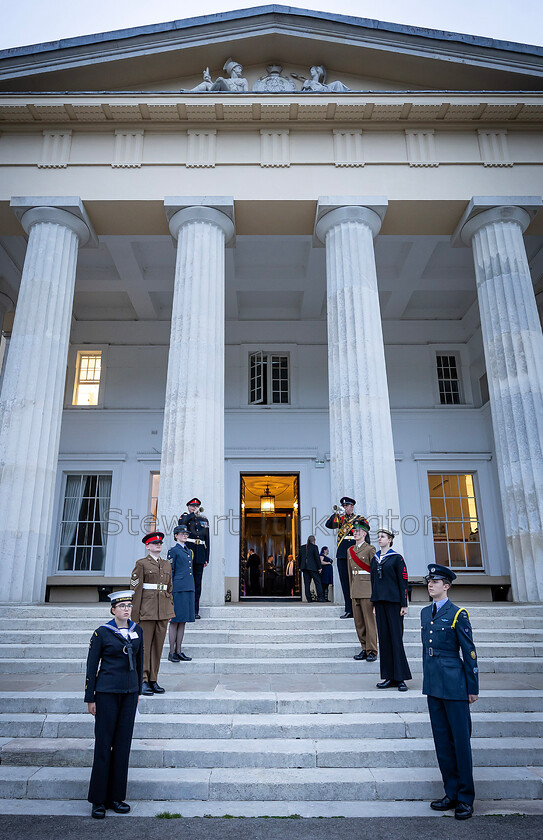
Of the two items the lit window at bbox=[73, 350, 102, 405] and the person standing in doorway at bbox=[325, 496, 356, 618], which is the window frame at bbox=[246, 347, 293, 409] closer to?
the lit window at bbox=[73, 350, 102, 405]

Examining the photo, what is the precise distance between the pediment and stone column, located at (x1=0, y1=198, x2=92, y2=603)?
3.31 m

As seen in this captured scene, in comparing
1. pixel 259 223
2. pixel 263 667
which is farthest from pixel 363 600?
pixel 259 223

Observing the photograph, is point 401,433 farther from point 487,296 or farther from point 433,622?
point 433,622

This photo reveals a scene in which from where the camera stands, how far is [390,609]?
22.3ft

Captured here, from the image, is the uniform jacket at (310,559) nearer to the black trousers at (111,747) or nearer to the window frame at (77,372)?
the window frame at (77,372)

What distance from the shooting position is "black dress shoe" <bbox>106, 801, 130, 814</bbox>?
441 centimetres

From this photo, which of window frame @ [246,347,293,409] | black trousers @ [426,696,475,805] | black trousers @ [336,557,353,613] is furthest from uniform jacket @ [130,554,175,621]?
Result: window frame @ [246,347,293,409]

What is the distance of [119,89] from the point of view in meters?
14.1

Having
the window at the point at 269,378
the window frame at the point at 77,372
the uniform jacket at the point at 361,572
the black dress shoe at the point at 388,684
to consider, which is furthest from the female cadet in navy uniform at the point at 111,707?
the window frame at the point at 77,372

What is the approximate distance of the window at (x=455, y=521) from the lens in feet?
59.3

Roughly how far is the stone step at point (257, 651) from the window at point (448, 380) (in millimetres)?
12044

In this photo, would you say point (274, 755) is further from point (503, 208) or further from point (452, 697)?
point (503, 208)

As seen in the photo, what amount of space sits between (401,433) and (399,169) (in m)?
8.14

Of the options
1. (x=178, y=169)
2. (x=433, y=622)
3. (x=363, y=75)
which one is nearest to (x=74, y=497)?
(x=178, y=169)
